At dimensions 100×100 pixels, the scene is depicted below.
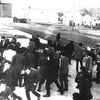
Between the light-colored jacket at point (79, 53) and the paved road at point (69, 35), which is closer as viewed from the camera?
the light-colored jacket at point (79, 53)

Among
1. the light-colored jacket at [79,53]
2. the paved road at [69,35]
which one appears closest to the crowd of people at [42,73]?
the light-colored jacket at [79,53]

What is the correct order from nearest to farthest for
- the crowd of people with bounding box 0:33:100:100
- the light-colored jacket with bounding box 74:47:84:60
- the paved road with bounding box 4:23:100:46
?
the crowd of people with bounding box 0:33:100:100, the light-colored jacket with bounding box 74:47:84:60, the paved road with bounding box 4:23:100:46

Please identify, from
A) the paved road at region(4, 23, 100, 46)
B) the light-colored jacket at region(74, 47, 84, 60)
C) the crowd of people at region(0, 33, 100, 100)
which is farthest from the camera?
the paved road at region(4, 23, 100, 46)

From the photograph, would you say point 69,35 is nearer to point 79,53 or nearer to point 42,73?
point 79,53

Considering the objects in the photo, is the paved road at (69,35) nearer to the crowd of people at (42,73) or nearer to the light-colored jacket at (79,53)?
the light-colored jacket at (79,53)

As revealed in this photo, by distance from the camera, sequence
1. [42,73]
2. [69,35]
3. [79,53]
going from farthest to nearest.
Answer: [69,35], [79,53], [42,73]

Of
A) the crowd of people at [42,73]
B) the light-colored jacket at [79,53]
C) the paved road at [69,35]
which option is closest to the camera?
the crowd of people at [42,73]

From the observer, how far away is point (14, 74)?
10.3 meters

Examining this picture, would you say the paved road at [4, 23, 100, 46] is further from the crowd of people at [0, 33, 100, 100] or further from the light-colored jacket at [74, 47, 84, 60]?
the crowd of people at [0, 33, 100, 100]

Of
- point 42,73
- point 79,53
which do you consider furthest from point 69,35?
point 42,73

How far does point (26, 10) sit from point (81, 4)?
913 inches

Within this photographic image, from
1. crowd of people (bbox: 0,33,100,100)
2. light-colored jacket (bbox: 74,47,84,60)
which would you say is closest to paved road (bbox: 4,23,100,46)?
light-colored jacket (bbox: 74,47,84,60)

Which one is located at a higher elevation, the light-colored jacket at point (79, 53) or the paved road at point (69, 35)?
the light-colored jacket at point (79, 53)

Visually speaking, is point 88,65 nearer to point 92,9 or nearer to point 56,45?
point 56,45
